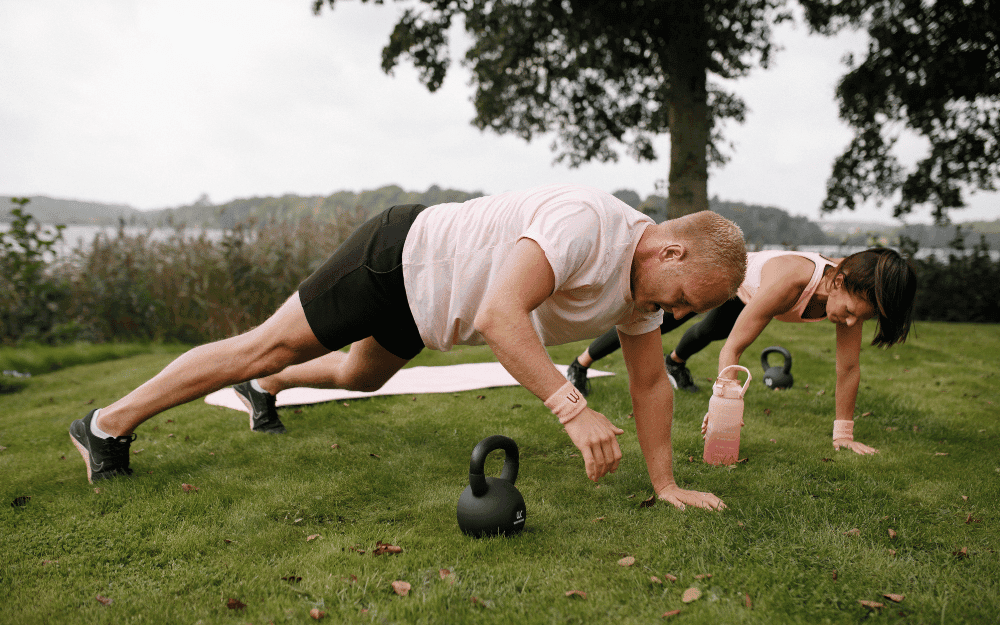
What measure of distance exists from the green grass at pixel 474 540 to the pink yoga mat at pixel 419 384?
33 centimetres

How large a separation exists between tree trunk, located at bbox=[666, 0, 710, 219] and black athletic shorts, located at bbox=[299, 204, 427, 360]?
9193mm

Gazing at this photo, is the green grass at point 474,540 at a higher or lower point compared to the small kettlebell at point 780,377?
lower

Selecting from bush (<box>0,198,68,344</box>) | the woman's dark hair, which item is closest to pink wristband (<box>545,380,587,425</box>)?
the woman's dark hair

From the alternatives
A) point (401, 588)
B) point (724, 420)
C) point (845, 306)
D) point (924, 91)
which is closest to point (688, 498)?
point (724, 420)

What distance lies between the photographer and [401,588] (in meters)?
2.22

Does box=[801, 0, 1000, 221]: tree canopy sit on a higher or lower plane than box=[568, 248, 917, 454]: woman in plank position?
higher

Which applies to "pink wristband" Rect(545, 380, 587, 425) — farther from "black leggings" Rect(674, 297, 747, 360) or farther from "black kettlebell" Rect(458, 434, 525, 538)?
"black leggings" Rect(674, 297, 747, 360)

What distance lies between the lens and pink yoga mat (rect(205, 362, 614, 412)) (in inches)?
200

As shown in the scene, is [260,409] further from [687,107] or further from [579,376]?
[687,107]

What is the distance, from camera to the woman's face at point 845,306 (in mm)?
3615

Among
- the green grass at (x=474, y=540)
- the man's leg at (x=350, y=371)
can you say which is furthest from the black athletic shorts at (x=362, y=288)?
the green grass at (x=474, y=540)

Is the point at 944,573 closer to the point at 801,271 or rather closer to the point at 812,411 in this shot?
the point at 801,271

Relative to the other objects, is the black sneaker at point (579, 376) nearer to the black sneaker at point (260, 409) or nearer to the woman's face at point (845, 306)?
the woman's face at point (845, 306)

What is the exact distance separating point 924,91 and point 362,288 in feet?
42.5
